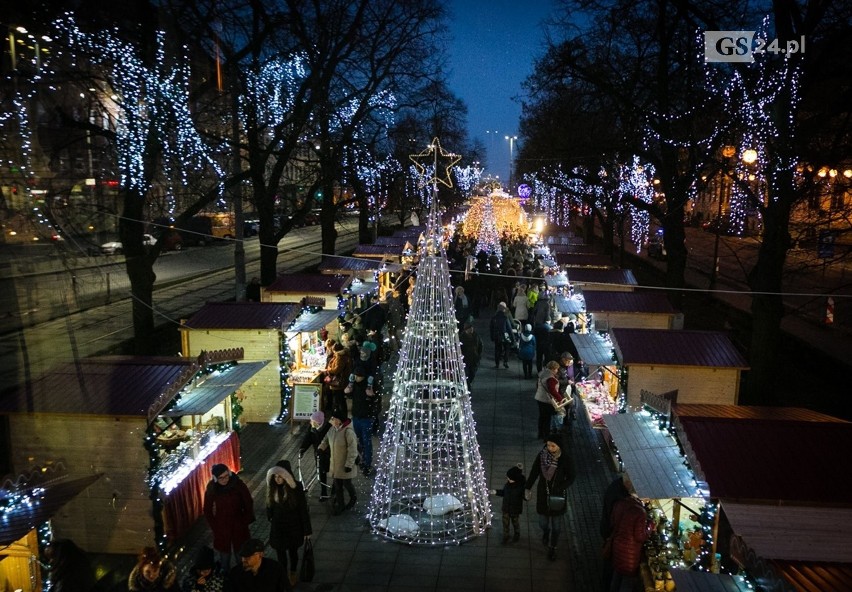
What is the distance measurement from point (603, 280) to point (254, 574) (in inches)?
566


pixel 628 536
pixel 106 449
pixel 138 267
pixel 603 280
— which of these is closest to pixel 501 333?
pixel 603 280

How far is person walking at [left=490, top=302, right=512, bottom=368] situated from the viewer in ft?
50.9

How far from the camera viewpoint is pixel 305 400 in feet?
38.6

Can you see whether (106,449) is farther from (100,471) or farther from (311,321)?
(311,321)

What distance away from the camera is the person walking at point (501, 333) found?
15500 mm

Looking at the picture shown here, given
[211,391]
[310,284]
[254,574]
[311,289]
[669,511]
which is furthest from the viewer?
[310,284]

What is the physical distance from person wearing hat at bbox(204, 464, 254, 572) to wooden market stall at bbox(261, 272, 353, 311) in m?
8.86

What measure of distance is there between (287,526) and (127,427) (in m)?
2.31

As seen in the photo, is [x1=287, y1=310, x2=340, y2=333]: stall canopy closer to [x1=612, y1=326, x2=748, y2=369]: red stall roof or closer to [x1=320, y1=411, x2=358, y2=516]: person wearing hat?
[x1=320, y1=411, x2=358, y2=516]: person wearing hat

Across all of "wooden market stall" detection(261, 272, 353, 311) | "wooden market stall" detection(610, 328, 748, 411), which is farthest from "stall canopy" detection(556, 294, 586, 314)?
"wooden market stall" detection(261, 272, 353, 311)

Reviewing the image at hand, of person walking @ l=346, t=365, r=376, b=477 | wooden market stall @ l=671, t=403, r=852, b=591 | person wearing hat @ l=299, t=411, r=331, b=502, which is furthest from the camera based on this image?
person walking @ l=346, t=365, r=376, b=477

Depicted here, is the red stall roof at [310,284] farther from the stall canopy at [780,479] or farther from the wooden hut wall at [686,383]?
the stall canopy at [780,479]

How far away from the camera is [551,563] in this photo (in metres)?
7.35

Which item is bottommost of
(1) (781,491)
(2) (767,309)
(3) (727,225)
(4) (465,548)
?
(4) (465,548)
